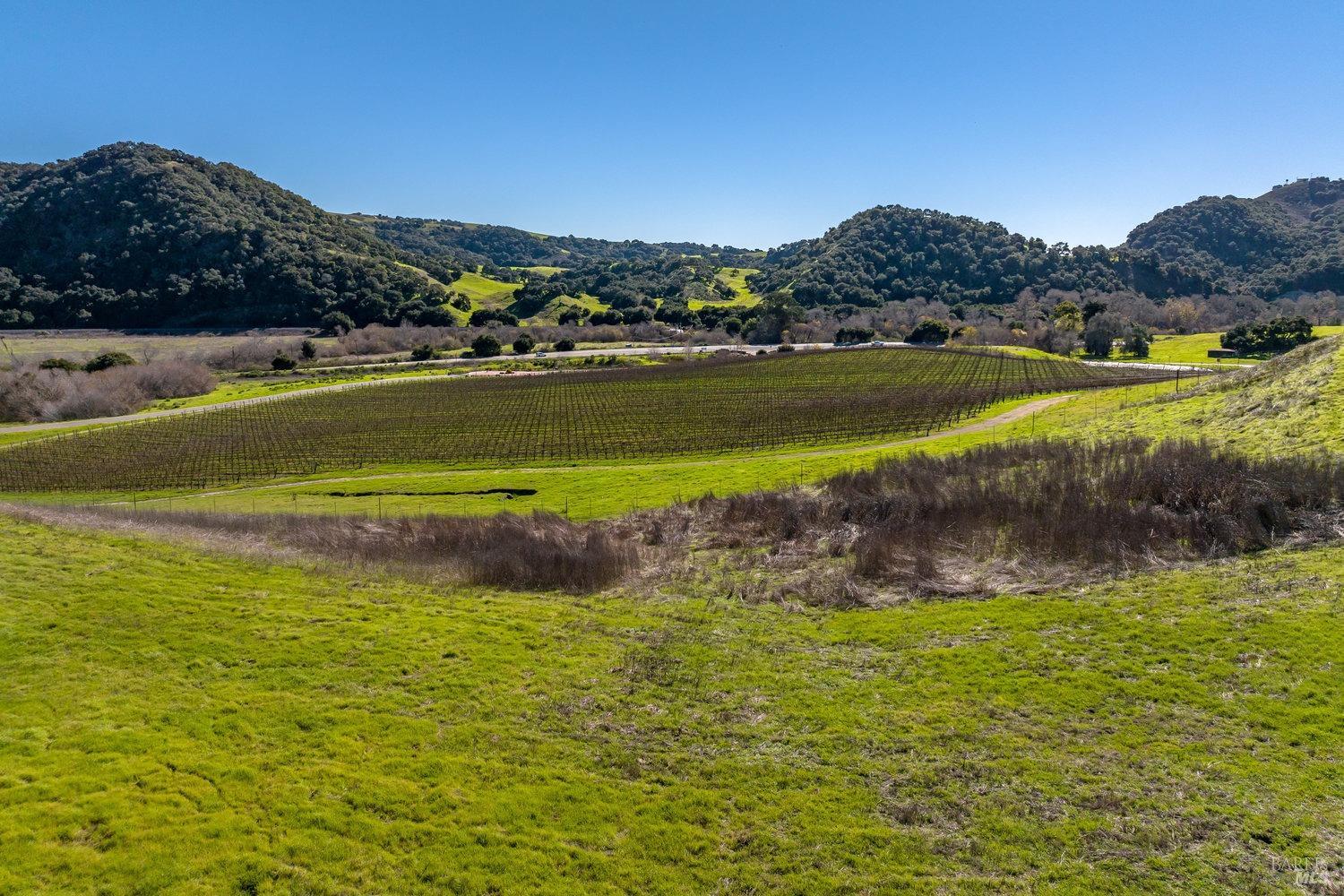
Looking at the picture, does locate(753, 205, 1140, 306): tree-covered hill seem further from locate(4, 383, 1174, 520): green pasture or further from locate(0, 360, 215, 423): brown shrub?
locate(0, 360, 215, 423): brown shrub

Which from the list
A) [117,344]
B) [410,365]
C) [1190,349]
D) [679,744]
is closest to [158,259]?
[117,344]

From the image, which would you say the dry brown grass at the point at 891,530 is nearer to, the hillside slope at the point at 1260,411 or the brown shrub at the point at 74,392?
the hillside slope at the point at 1260,411

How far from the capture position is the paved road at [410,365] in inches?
2653

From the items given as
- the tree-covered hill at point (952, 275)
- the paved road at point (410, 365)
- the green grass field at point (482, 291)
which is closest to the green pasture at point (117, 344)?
the paved road at point (410, 365)

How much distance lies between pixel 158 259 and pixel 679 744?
153m

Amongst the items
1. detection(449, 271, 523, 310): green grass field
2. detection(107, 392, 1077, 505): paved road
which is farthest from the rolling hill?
detection(107, 392, 1077, 505): paved road

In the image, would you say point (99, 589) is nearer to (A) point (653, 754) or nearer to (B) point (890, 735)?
(A) point (653, 754)

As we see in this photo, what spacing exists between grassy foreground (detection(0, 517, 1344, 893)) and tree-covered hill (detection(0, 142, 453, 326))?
130 meters

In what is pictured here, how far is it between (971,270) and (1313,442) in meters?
189

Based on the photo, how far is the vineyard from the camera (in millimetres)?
48594

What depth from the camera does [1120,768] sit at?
977 centimetres

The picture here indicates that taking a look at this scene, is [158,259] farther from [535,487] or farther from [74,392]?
[535,487]

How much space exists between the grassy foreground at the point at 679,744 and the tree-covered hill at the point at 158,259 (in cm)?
13029

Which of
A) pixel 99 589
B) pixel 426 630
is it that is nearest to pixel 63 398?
pixel 99 589
